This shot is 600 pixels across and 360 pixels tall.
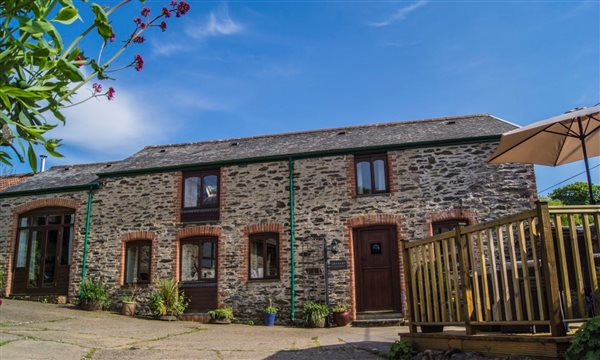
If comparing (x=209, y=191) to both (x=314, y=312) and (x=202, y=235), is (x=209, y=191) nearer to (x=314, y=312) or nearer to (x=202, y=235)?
(x=202, y=235)

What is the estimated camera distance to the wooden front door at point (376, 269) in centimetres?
1269

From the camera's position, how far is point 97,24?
289cm

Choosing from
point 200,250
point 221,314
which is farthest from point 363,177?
point 221,314

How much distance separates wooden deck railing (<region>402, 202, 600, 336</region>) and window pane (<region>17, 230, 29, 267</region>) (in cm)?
1379

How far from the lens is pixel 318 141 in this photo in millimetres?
15125

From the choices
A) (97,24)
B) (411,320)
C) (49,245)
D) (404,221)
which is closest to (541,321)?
(411,320)

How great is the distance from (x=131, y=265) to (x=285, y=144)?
19.0 feet

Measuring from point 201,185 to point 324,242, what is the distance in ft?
13.6

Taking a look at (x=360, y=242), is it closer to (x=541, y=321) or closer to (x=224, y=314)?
(x=224, y=314)

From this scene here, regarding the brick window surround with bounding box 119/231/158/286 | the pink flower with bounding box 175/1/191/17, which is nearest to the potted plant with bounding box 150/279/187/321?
the brick window surround with bounding box 119/231/158/286

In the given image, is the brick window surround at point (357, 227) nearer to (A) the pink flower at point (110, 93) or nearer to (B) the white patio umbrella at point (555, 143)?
(B) the white patio umbrella at point (555, 143)

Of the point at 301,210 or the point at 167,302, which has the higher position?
the point at 301,210

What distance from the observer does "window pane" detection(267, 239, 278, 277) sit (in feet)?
44.5

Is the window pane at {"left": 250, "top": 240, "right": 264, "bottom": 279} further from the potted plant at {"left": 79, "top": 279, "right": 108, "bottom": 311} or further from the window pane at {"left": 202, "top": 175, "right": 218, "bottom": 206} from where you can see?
the potted plant at {"left": 79, "top": 279, "right": 108, "bottom": 311}
